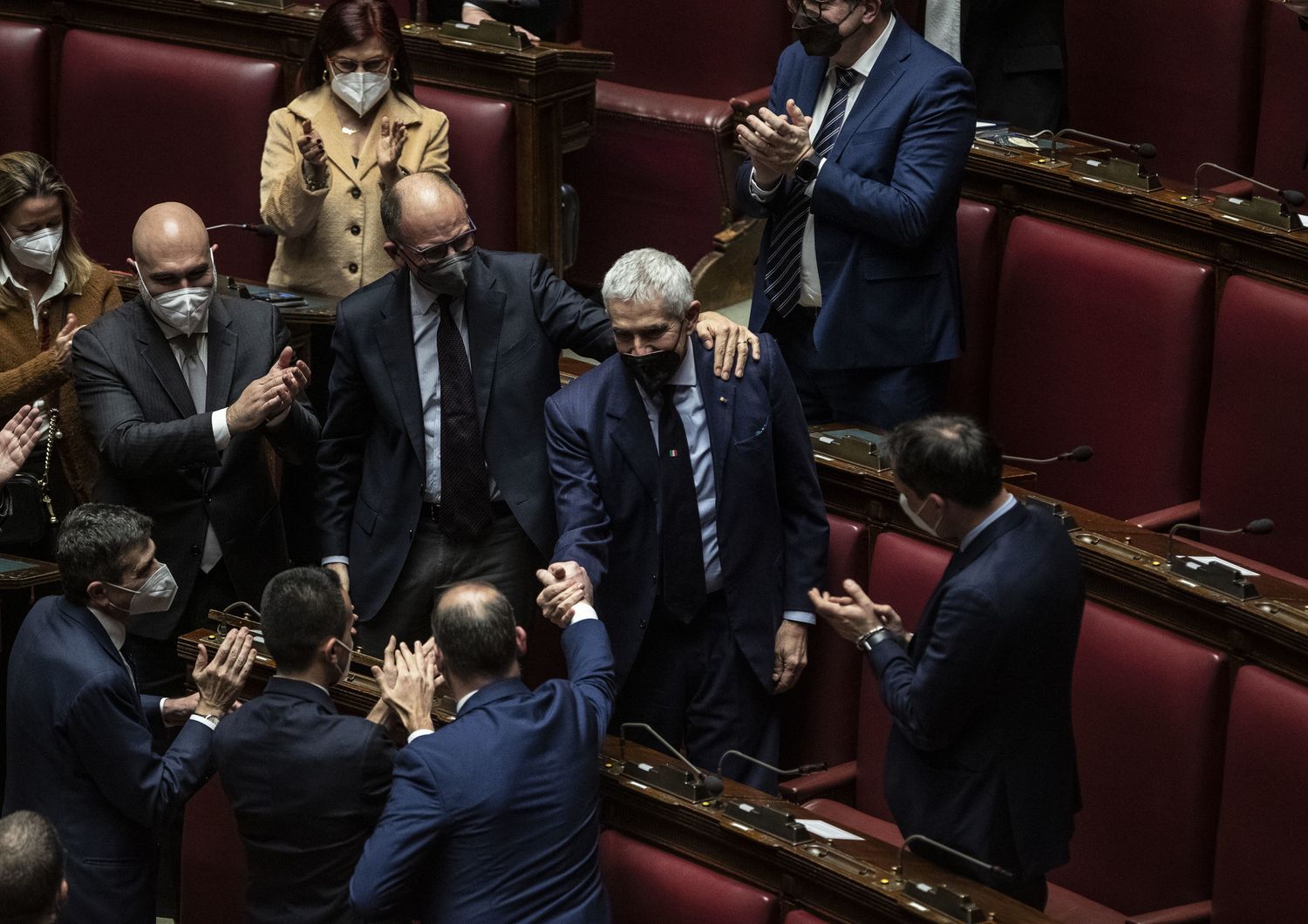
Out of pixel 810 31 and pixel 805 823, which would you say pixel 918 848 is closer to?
pixel 805 823

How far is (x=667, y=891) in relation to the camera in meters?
1.45

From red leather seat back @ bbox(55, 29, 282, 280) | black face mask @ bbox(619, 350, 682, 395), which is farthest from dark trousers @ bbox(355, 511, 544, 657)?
red leather seat back @ bbox(55, 29, 282, 280)

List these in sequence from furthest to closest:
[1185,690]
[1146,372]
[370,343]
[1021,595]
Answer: [1146,372], [370,343], [1185,690], [1021,595]

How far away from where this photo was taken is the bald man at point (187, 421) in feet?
5.74

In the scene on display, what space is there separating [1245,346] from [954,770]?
704mm

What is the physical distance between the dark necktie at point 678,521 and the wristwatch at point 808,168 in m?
0.33

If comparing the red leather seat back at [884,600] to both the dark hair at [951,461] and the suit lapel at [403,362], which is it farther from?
the suit lapel at [403,362]

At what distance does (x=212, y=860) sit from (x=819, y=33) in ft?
3.30

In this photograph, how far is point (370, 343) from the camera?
1.75 meters

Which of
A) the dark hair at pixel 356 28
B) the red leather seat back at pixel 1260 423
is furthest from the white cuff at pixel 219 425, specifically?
the red leather seat back at pixel 1260 423

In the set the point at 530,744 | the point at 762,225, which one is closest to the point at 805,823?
the point at 530,744

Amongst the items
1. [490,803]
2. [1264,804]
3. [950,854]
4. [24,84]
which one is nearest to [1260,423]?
[1264,804]

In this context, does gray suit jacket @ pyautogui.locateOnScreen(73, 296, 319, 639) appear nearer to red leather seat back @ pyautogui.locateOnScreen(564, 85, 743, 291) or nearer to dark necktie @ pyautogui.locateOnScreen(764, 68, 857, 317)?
dark necktie @ pyautogui.locateOnScreen(764, 68, 857, 317)

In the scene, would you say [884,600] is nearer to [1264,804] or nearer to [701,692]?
[701,692]
